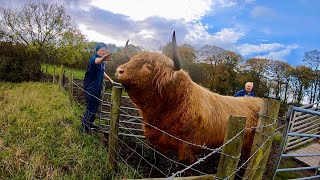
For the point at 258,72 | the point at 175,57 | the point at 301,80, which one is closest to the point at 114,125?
the point at 175,57

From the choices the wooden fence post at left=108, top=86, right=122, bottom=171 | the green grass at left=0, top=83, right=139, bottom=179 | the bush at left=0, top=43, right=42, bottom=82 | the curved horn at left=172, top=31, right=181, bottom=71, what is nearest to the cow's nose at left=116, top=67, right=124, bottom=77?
the wooden fence post at left=108, top=86, right=122, bottom=171

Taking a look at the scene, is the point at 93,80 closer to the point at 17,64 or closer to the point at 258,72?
the point at 17,64

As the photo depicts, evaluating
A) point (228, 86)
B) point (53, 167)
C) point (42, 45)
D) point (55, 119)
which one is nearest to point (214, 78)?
point (228, 86)

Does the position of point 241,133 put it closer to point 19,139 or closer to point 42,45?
point 19,139

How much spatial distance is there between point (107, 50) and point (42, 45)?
32362mm

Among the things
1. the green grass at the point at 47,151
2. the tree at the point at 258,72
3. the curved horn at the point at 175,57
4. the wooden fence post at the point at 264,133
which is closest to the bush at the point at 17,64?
the green grass at the point at 47,151

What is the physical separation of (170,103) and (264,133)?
1369 millimetres

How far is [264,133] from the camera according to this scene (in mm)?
3164

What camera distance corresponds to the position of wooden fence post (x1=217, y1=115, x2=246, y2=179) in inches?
91.1

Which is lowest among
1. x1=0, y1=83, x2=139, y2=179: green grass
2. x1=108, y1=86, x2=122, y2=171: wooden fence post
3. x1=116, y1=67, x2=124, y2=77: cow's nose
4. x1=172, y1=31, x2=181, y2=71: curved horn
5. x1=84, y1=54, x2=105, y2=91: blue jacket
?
x1=0, y1=83, x2=139, y2=179: green grass

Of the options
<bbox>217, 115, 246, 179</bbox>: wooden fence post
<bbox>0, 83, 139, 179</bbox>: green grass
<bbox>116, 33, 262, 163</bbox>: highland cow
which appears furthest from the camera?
<bbox>116, 33, 262, 163</bbox>: highland cow

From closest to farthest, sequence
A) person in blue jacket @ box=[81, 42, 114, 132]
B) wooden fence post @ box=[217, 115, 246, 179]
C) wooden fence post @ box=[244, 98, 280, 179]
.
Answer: wooden fence post @ box=[217, 115, 246, 179] → wooden fence post @ box=[244, 98, 280, 179] → person in blue jacket @ box=[81, 42, 114, 132]

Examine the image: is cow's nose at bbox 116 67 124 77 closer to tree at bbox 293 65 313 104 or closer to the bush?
the bush

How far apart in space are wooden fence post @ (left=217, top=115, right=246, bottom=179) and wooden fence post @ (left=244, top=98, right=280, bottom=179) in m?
0.86
